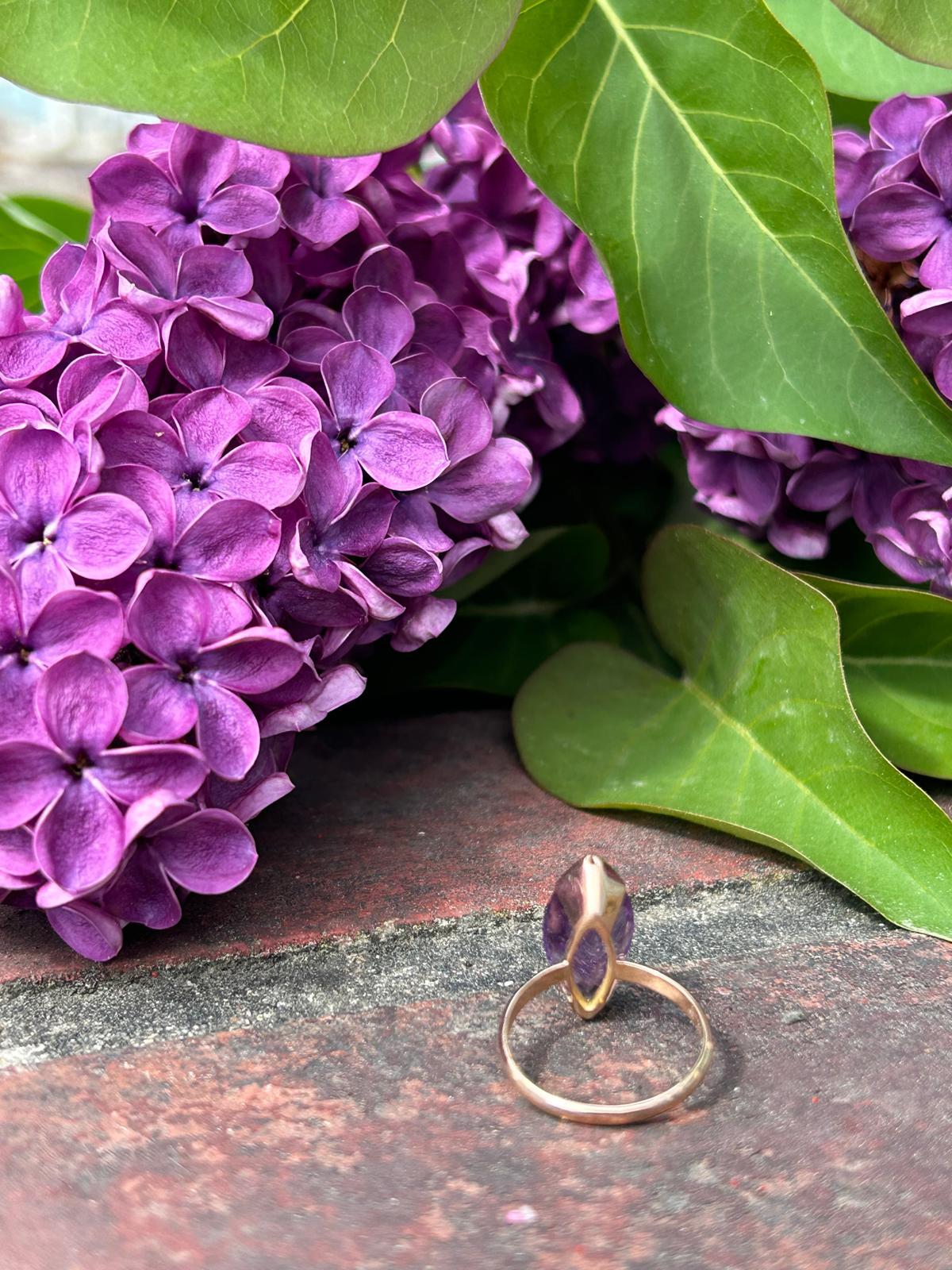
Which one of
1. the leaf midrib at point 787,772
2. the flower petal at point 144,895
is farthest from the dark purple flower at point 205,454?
the leaf midrib at point 787,772

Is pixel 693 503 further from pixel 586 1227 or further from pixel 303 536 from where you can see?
pixel 586 1227

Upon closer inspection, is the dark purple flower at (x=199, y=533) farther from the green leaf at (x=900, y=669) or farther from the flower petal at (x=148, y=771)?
the green leaf at (x=900, y=669)

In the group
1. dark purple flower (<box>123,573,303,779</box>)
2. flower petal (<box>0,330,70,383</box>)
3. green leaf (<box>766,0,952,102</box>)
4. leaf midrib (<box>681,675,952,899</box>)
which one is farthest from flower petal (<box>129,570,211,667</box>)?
green leaf (<box>766,0,952,102</box>)

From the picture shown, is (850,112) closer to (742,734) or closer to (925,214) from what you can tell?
(925,214)

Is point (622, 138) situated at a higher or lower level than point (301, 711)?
higher

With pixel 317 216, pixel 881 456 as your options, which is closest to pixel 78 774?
pixel 317 216

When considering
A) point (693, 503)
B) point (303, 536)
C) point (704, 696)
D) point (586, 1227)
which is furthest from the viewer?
point (693, 503)

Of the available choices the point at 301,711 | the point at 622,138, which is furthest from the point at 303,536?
the point at 622,138
